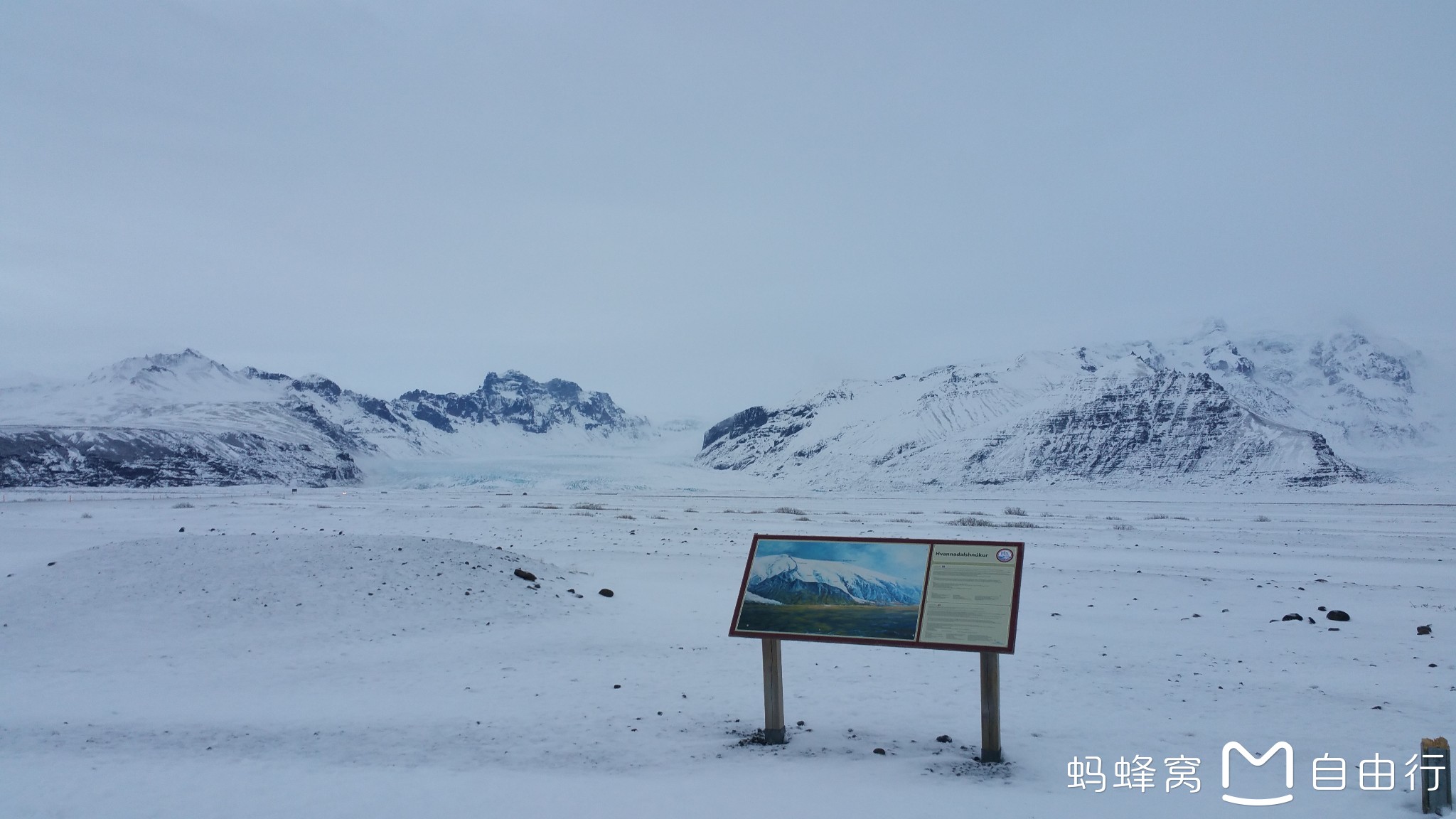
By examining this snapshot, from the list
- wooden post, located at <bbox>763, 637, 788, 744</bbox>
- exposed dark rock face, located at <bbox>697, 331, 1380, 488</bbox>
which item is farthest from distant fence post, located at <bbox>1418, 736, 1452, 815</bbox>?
exposed dark rock face, located at <bbox>697, 331, 1380, 488</bbox>

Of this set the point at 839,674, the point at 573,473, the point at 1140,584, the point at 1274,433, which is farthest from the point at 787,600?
the point at 573,473

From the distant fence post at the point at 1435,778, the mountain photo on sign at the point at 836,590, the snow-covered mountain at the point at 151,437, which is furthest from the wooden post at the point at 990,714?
the snow-covered mountain at the point at 151,437

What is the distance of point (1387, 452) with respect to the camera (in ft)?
625

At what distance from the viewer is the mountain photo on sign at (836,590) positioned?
9422mm

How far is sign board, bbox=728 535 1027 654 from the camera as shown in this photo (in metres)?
8.98

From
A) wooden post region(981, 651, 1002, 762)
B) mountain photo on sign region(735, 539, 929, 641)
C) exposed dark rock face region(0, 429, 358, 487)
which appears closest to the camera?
wooden post region(981, 651, 1002, 762)

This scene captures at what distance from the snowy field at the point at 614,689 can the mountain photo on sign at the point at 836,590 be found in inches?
61.8

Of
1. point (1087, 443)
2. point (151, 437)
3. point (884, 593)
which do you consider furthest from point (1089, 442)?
point (151, 437)

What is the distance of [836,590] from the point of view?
Result: 9.83 metres

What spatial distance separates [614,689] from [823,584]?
4707 millimetres

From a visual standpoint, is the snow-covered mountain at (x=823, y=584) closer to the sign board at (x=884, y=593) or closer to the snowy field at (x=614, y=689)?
the sign board at (x=884, y=593)

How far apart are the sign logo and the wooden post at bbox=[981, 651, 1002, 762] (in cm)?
224

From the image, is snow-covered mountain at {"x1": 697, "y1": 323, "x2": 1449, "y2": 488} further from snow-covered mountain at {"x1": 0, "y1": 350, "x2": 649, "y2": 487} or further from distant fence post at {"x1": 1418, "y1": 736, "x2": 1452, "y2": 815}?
distant fence post at {"x1": 1418, "y1": 736, "x2": 1452, "y2": 815}

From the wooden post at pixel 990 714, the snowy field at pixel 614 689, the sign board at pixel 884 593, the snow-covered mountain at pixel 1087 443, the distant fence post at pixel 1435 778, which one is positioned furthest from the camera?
the snow-covered mountain at pixel 1087 443
